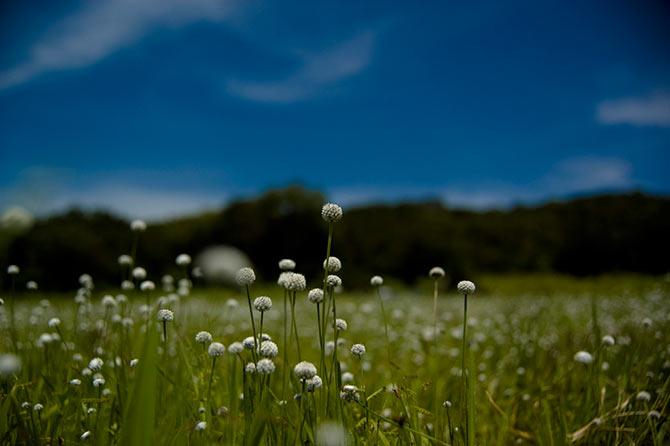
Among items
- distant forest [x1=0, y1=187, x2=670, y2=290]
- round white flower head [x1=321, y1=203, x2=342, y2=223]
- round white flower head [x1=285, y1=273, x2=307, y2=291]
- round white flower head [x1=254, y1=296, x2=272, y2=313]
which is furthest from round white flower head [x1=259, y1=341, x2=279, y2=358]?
distant forest [x1=0, y1=187, x2=670, y2=290]

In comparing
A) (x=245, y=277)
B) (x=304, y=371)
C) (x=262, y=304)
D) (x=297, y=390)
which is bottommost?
(x=297, y=390)

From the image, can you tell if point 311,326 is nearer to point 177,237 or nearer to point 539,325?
point 539,325

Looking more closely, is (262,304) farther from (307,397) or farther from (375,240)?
(375,240)

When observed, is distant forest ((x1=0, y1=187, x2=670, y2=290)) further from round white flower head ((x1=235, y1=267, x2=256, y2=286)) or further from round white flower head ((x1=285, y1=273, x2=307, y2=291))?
round white flower head ((x1=285, y1=273, x2=307, y2=291))

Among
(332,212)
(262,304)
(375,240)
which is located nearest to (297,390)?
(262,304)

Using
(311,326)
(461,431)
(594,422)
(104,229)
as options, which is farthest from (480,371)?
(104,229)

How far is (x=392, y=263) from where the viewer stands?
2283 centimetres

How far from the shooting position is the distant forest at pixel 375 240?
17.1 m

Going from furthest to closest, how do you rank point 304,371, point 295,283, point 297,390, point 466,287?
point 297,390, point 466,287, point 295,283, point 304,371

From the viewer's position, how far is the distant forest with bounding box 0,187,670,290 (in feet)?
56.0

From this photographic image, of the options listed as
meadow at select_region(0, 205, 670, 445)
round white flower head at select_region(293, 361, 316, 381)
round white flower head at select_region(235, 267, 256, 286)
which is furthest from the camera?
round white flower head at select_region(235, 267, 256, 286)

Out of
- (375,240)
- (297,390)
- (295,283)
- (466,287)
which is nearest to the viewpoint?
(295,283)

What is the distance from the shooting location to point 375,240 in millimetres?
23500

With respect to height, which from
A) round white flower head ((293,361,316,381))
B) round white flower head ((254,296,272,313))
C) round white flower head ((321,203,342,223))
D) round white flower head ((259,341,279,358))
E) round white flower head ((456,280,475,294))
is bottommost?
round white flower head ((293,361,316,381))
